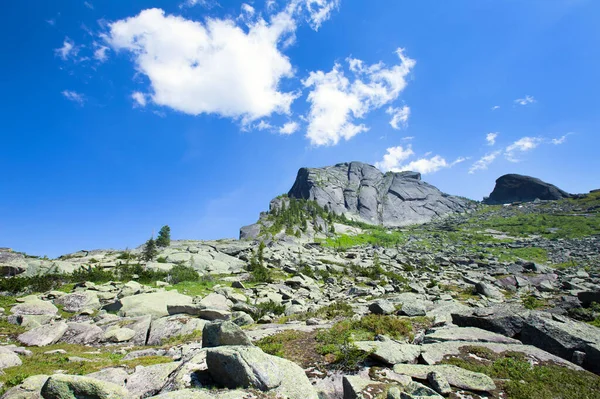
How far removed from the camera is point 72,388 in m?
7.41

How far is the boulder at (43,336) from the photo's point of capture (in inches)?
625

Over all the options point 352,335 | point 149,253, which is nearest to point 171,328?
point 352,335

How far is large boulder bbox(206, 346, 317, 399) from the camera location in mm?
8258

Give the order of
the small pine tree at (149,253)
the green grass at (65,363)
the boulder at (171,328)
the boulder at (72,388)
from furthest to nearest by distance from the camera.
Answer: the small pine tree at (149,253)
the boulder at (171,328)
the green grass at (65,363)
the boulder at (72,388)

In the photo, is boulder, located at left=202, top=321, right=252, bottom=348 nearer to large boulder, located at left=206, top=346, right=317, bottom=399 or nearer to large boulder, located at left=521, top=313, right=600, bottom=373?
large boulder, located at left=206, top=346, right=317, bottom=399

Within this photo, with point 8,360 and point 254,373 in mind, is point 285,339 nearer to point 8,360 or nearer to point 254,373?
point 254,373

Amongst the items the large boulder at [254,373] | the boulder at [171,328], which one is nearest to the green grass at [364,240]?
the boulder at [171,328]

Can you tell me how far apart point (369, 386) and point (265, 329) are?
32.4 feet

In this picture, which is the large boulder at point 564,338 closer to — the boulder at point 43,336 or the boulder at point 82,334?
the boulder at point 82,334

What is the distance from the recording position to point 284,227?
104 meters

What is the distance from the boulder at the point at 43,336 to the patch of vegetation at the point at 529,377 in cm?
2095

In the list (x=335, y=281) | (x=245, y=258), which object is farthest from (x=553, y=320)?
(x=245, y=258)

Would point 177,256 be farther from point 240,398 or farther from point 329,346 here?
point 240,398

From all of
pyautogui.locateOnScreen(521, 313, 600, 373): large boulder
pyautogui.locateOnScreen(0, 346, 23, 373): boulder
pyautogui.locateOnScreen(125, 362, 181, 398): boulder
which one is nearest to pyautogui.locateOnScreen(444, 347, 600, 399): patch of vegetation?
pyautogui.locateOnScreen(521, 313, 600, 373): large boulder
